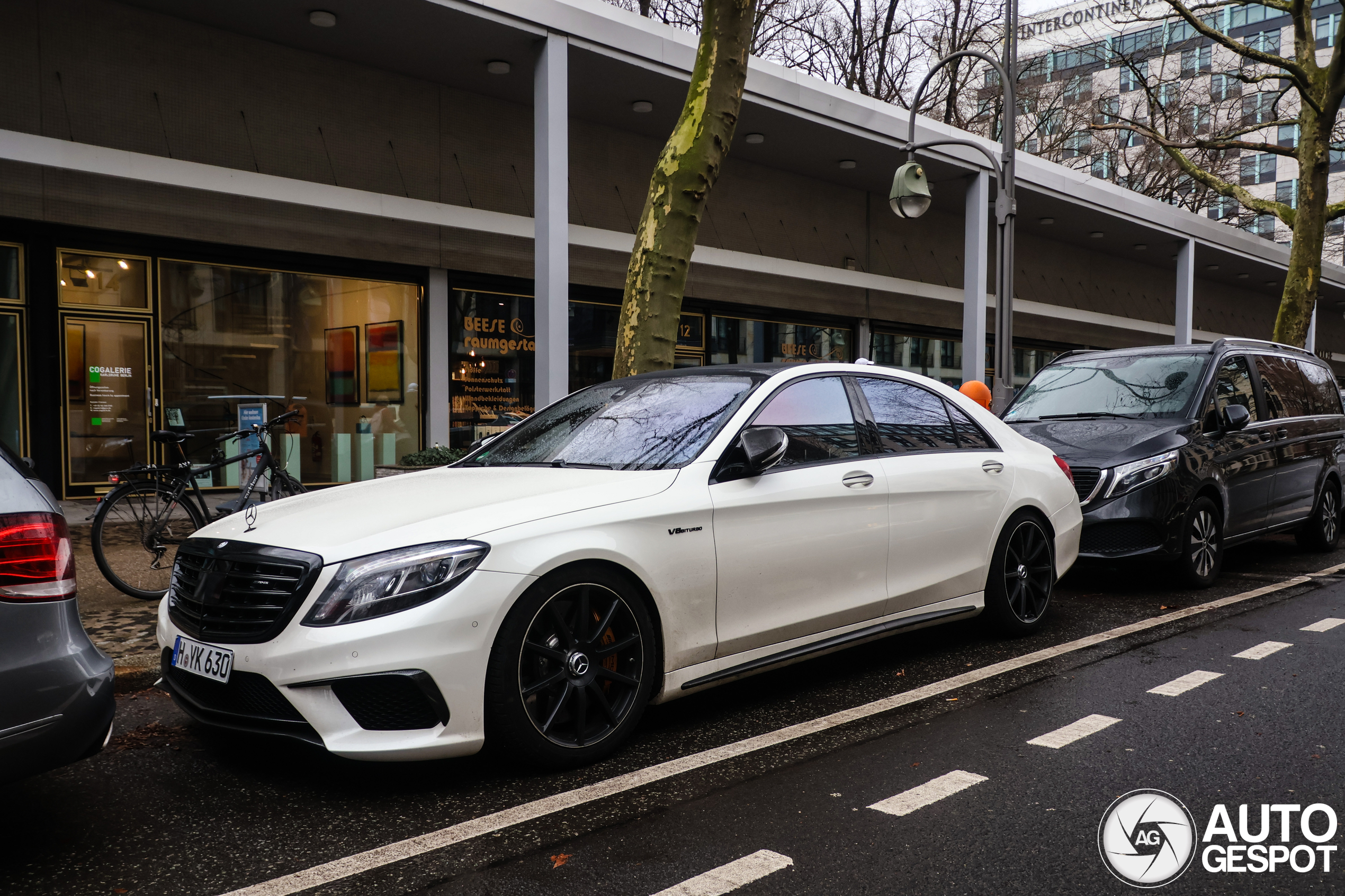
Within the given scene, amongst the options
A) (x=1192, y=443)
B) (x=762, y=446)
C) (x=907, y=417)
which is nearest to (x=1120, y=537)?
(x=1192, y=443)

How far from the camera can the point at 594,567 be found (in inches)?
144

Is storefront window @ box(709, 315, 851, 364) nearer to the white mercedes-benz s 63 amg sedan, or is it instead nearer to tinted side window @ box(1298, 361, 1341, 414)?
tinted side window @ box(1298, 361, 1341, 414)

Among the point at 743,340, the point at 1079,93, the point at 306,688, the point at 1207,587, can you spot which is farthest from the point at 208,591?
the point at 1079,93

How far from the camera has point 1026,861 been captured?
2.90 metres

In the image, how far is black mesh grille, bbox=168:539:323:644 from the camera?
334cm

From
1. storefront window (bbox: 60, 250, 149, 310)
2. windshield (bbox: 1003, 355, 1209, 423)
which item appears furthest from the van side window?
storefront window (bbox: 60, 250, 149, 310)

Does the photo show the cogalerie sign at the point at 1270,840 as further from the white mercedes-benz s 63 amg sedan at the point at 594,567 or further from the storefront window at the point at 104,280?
the storefront window at the point at 104,280

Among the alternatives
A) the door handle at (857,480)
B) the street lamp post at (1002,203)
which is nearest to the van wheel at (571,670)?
the door handle at (857,480)

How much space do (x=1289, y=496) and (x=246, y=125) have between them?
39.3ft

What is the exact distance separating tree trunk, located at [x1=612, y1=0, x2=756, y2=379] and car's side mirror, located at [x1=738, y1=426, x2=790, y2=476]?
414cm

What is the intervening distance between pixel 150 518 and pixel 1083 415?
6890 millimetres

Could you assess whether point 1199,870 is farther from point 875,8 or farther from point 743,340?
point 875,8

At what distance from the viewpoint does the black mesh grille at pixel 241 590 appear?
3.34 meters

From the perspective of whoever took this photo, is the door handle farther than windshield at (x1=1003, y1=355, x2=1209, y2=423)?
No
